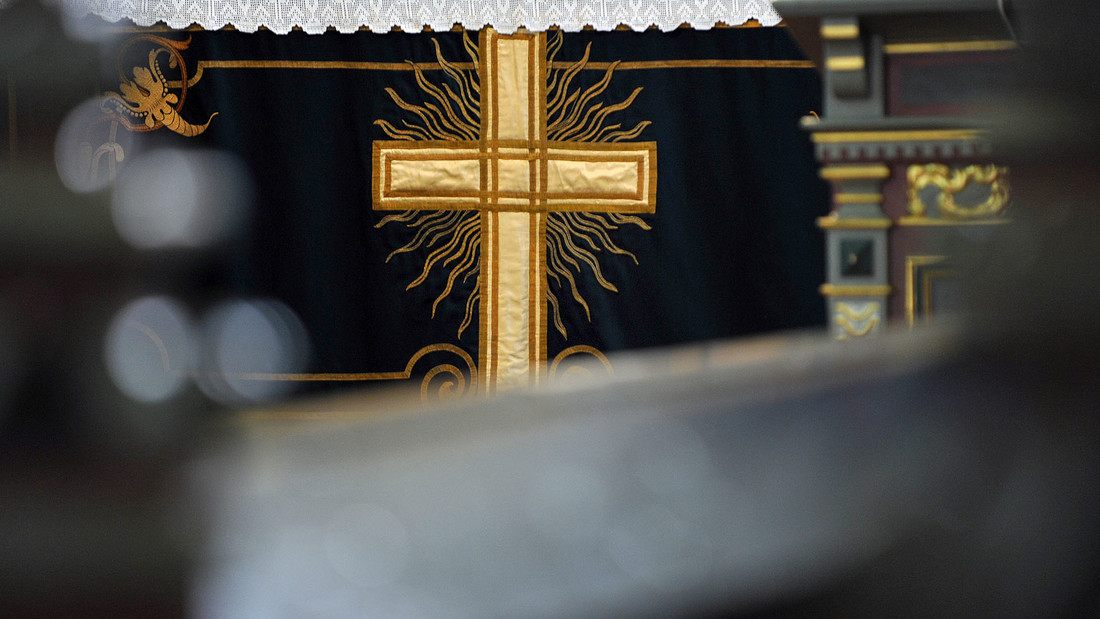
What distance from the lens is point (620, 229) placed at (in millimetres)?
3633

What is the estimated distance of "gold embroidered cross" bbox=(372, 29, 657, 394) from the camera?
3.66m

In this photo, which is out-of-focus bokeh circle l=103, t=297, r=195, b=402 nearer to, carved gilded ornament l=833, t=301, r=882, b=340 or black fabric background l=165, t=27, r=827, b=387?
carved gilded ornament l=833, t=301, r=882, b=340

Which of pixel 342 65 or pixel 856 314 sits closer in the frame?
pixel 856 314

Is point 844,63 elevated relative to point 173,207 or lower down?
elevated

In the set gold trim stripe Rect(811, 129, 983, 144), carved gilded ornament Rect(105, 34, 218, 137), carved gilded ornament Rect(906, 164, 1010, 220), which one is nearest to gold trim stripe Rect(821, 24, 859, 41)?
gold trim stripe Rect(811, 129, 983, 144)

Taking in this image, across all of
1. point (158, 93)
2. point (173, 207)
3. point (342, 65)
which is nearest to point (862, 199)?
point (173, 207)

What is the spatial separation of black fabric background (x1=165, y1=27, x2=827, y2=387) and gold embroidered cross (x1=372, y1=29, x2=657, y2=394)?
0.08 m

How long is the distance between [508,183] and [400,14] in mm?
667

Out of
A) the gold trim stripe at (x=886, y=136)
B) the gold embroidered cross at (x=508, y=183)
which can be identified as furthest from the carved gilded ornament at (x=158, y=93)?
the gold trim stripe at (x=886, y=136)

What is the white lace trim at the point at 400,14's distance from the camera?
3502 mm

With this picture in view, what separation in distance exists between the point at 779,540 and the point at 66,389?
61 millimetres

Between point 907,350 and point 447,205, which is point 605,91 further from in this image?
point 907,350

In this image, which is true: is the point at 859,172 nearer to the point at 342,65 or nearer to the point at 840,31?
the point at 840,31

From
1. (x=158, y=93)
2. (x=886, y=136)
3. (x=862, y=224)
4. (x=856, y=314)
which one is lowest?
(x=856, y=314)
